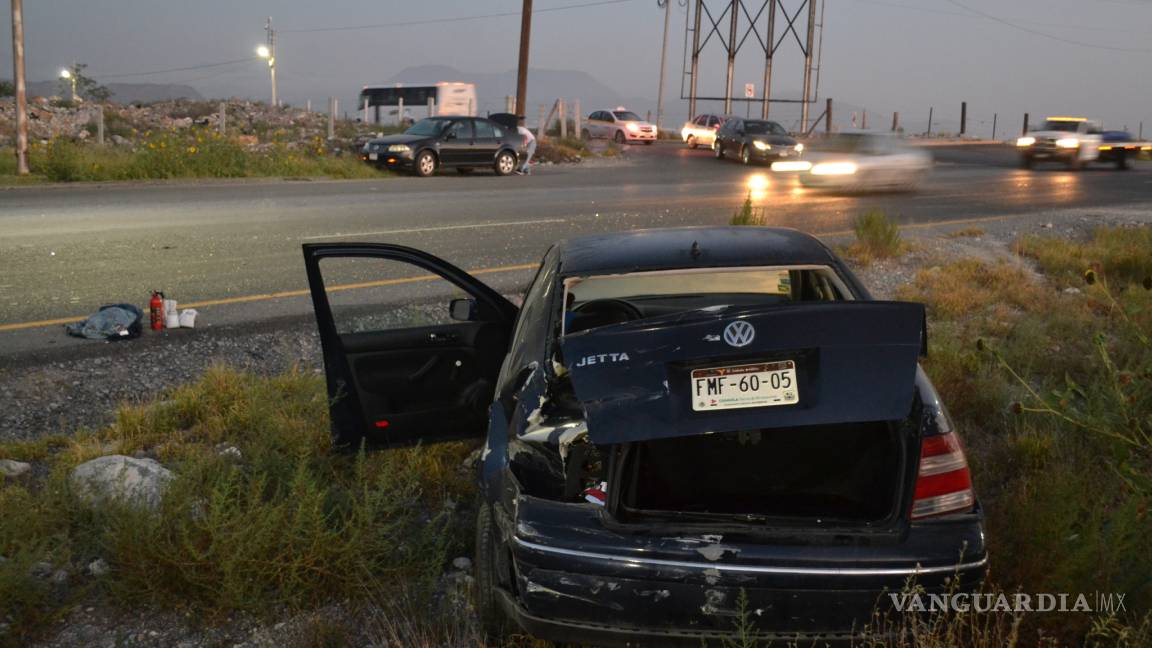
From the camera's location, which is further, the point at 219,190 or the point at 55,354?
the point at 219,190

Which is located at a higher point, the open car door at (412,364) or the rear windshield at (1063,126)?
the rear windshield at (1063,126)

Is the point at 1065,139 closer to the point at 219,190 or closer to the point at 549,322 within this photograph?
the point at 219,190

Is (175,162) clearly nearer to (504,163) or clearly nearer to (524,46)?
(504,163)

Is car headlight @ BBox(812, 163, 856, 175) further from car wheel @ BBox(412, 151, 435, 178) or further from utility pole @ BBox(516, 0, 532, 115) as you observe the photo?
utility pole @ BBox(516, 0, 532, 115)

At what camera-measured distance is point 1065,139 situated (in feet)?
107

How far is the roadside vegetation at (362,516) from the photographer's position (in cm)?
361

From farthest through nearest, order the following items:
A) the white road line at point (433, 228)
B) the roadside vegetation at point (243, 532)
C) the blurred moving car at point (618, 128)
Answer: the blurred moving car at point (618, 128)
the white road line at point (433, 228)
the roadside vegetation at point (243, 532)

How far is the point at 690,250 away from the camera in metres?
4.38

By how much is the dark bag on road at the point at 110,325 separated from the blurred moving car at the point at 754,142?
1004 inches

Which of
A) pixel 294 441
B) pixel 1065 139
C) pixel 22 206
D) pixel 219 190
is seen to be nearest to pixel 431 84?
pixel 1065 139

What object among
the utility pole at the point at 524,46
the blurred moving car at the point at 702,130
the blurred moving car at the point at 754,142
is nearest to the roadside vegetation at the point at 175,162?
the utility pole at the point at 524,46

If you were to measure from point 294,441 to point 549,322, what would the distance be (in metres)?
2.07

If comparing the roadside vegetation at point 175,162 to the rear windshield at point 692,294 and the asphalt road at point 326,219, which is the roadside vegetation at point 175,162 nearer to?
the asphalt road at point 326,219

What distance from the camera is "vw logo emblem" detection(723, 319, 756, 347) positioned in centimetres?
312
